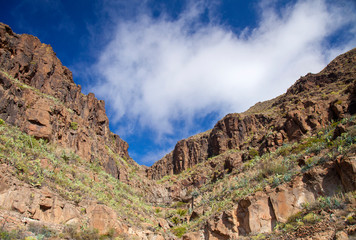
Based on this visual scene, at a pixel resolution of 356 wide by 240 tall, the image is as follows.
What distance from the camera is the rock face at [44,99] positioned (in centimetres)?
2188

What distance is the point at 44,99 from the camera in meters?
25.1

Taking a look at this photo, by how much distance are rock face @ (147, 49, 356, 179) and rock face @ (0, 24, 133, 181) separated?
2748 cm

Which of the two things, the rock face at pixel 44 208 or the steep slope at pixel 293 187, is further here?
the steep slope at pixel 293 187

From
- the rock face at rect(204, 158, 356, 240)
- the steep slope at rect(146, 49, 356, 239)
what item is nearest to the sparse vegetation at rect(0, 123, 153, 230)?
the rock face at rect(204, 158, 356, 240)

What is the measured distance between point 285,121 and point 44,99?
34.6 metres

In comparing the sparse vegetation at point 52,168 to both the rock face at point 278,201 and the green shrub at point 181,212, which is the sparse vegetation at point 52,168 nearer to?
the rock face at point 278,201

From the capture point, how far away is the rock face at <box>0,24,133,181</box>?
2188 cm

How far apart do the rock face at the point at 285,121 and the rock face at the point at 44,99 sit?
27.5 metres

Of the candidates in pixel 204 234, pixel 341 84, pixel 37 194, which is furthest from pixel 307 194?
pixel 341 84

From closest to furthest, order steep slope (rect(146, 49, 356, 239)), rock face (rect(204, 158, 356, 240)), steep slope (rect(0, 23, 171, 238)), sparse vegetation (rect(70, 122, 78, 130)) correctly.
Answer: steep slope (rect(146, 49, 356, 239)), steep slope (rect(0, 23, 171, 238)), rock face (rect(204, 158, 356, 240)), sparse vegetation (rect(70, 122, 78, 130))

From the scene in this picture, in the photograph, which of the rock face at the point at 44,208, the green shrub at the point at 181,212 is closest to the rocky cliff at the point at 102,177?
the rock face at the point at 44,208

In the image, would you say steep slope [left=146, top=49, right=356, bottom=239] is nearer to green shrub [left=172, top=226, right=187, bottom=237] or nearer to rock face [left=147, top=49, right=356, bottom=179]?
green shrub [left=172, top=226, right=187, bottom=237]

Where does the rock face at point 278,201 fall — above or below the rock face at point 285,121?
below

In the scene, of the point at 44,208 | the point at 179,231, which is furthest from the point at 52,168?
the point at 179,231
